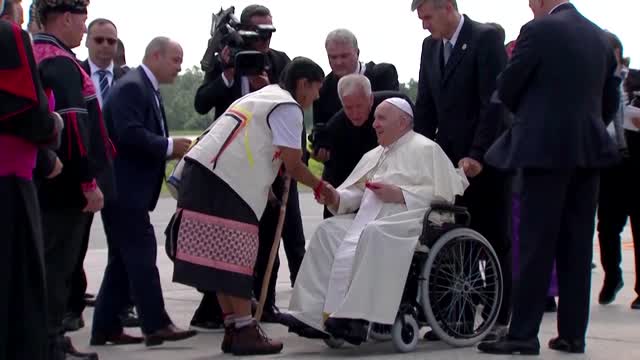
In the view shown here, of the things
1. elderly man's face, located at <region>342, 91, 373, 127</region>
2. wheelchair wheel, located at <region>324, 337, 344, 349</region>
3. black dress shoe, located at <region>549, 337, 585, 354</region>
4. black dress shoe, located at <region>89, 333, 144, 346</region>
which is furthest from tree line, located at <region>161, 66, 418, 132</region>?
black dress shoe, located at <region>549, 337, 585, 354</region>

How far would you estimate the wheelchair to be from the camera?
7219 millimetres

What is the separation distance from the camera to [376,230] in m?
7.26

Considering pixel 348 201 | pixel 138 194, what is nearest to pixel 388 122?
pixel 348 201

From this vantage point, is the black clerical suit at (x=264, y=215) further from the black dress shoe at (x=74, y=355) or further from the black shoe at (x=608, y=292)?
the black shoe at (x=608, y=292)

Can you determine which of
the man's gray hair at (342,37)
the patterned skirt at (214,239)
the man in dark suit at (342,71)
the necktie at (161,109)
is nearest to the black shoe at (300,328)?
the patterned skirt at (214,239)

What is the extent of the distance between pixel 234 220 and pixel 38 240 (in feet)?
6.22

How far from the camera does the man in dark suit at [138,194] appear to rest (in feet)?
24.6

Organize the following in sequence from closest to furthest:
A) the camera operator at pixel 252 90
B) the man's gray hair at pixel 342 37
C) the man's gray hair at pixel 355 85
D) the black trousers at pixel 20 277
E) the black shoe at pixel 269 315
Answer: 1. the black trousers at pixel 20 277
2. the man's gray hair at pixel 355 85
3. the camera operator at pixel 252 90
4. the black shoe at pixel 269 315
5. the man's gray hair at pixel 342 37

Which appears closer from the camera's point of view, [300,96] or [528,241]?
[528,241]

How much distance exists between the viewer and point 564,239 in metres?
7.04

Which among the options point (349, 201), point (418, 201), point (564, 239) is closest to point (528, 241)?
point (564, 239)

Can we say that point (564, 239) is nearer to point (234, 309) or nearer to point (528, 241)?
point (528, 241)

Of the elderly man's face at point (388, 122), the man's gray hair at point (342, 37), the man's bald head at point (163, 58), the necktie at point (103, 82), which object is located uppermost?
the man's gray hair at point (342, 37)

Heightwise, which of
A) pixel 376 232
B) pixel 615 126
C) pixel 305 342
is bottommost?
pixel 305 342
